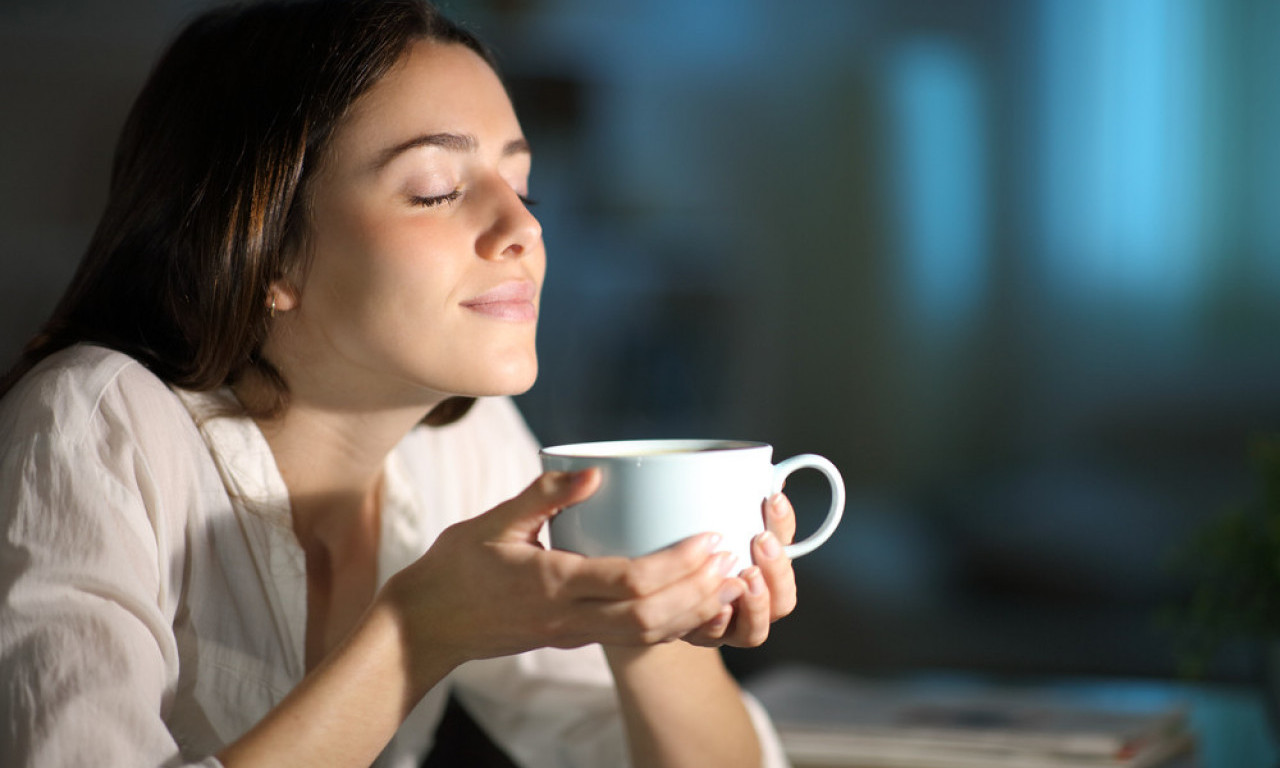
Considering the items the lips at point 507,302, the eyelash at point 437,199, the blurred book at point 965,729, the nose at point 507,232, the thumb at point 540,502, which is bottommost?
the blurred book at point 965,729

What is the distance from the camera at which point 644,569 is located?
66cm

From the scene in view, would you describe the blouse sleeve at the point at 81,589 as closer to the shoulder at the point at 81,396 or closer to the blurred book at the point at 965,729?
the shoulder at the point at 81,396

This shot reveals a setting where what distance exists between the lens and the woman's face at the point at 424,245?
→ 912 millimetres

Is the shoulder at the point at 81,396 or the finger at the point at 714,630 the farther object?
the shoulder at the point at 81,396

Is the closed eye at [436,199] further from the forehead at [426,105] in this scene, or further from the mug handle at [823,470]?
the mug handle at [823,470]

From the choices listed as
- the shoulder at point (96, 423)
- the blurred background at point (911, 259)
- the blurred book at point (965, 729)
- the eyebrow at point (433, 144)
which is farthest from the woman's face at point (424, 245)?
the blurred background at point (911, 259)

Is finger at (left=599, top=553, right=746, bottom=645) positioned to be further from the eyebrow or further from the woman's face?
the eyebrow

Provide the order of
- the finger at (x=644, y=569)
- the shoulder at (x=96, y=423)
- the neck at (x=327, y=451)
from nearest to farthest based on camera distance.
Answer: the finger at (x=644, y=569) < the shoulder at (x=96, y=423) < the neck at (x=327, y=451)

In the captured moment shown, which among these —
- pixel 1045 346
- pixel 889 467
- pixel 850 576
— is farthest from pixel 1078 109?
pixel 850 576

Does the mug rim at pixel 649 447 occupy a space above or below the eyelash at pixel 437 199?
below

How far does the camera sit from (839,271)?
2148 millimetres

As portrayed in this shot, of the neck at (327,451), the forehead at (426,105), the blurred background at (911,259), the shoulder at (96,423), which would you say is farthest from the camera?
the blurred background at (911,259)

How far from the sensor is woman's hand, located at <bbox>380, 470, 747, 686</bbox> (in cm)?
67

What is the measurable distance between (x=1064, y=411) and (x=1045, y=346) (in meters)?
0.11
